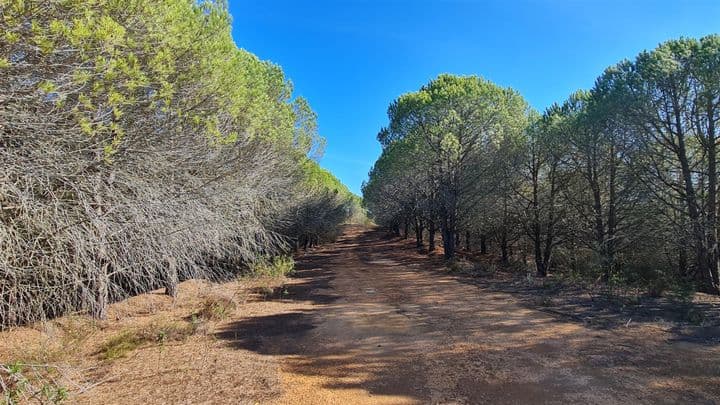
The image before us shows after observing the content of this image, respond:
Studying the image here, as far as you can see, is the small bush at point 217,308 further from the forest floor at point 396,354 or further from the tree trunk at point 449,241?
the tree trunk at point 449,241

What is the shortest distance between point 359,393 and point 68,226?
164 inches

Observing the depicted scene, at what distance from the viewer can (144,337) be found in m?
6.63

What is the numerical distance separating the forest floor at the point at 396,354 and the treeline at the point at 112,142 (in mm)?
1063

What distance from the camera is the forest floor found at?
432 centimetres

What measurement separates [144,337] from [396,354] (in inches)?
181

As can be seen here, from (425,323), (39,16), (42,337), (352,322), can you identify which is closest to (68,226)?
(39,16)

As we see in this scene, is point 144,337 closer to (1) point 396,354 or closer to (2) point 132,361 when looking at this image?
(2) point 132,361

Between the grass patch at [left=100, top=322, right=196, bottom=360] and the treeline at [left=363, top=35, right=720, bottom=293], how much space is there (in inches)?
418

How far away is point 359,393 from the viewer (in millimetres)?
4414

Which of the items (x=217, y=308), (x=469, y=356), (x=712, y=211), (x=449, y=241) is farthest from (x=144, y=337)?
(x=449, y=241)

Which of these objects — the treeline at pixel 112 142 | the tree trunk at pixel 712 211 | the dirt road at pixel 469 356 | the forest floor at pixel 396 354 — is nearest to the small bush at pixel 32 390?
the forest floor at pixel 396 354

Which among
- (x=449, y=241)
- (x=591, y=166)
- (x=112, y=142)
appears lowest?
(x=449, y=241)

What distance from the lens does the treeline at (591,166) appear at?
10242 millimetres

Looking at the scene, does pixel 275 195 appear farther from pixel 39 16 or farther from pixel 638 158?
pixel 638 158
